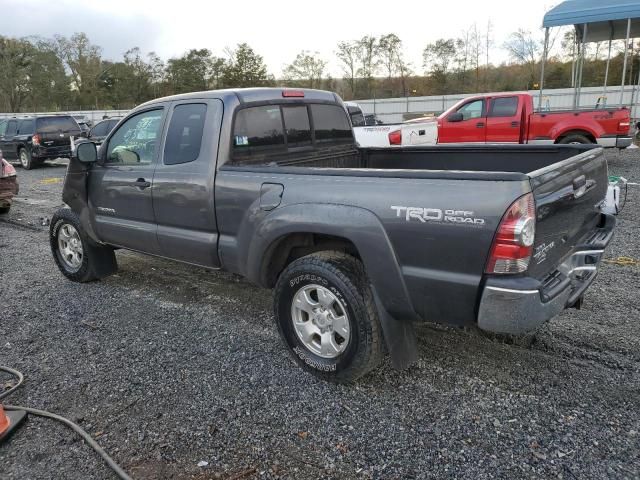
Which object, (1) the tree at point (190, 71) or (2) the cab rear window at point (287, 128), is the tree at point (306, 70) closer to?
Answer: (1) the tree at point (190, 71)

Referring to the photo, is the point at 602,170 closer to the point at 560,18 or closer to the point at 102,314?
the point at 102,314

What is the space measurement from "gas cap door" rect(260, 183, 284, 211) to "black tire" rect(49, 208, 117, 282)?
8.48ft

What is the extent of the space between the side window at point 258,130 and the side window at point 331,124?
47 centimetres

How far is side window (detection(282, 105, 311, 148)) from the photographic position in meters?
4.14

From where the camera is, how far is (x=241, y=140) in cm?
377

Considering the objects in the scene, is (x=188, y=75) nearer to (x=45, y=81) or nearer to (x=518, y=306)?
(x=45, y=81)

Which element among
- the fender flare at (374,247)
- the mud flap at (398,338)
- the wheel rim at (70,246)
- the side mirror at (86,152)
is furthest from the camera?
the wheel rim at (70,246)

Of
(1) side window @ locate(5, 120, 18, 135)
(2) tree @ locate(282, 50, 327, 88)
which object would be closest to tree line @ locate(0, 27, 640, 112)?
(2) tree @ locate(282, 50, 327, 88)

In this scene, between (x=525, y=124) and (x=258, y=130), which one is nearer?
(x=258, y=130)

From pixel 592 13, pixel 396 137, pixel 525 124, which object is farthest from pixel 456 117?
pixel 592 13

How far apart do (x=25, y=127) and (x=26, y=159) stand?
1.23m

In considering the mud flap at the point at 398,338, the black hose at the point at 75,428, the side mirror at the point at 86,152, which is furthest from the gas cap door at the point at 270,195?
the side mirror at the point at 86,152

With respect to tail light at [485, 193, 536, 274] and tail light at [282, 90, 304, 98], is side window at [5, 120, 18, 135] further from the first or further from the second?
tail light at [485, 193, 536, 274]

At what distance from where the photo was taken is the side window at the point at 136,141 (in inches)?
166
